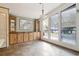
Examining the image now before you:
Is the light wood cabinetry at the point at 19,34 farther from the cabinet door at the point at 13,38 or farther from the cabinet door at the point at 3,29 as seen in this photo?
the cabinet door at the point at 3,29

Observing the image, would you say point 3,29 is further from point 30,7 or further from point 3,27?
point 30,7

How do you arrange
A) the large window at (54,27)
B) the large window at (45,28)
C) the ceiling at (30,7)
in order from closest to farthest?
the ceiling at (30,7) < the large window at (54,27) < the large window at (45,28)

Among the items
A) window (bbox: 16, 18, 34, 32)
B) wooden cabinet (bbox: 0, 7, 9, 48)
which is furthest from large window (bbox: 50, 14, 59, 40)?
wooden cabinet (bbox: 0, 7, 9, 48)

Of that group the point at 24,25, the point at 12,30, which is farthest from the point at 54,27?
the point at 12,30

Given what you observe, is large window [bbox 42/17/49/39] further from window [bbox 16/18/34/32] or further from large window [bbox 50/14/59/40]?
window [bbox 16/18/34/32]

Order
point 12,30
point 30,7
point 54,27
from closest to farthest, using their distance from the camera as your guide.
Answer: point 30,7
point 54,27
point 12,30

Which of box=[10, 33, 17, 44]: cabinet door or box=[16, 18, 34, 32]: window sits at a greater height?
box=[16, 18, 34, 32]: window

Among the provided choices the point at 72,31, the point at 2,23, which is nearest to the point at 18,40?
the point at 2,23

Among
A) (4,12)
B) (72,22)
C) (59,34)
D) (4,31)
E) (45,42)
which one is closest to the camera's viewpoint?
(72,22)

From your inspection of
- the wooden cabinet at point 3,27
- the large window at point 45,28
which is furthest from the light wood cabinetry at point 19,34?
the wooden cabinet at point 3,27

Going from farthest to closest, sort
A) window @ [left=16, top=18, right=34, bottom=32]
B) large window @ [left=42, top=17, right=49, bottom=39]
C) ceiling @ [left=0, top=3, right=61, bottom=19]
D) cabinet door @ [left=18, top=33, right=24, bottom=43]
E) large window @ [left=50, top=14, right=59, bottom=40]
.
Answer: cabinet door @ [left=18, top=33, right=24, bottom=43] < window @ [left=16, top=18, right=34, bottom=32] < large window @ [left=42, top=17, right=49, bottom=39] < large window @ [left=50, top=14, right=59, bottom=40] < ceiling @ [left=0, top=3, right=61, bottom=19]

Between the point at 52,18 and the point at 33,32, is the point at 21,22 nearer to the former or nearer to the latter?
the point at 33,32

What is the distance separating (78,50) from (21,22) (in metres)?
4.20

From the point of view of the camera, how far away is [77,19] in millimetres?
3623
